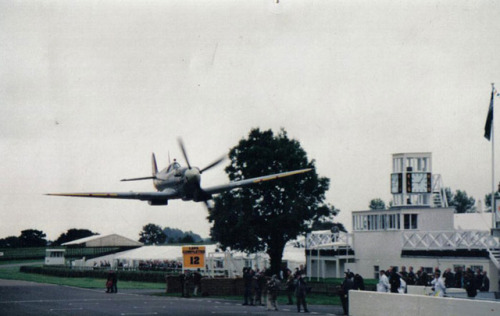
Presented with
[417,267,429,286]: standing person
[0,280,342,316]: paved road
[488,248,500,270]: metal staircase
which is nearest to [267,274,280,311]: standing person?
[0,280,342,316]: paved road

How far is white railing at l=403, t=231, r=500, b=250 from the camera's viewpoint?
170 ft

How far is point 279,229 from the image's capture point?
208ft

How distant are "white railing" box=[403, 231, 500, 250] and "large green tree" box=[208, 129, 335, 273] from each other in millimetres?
10471

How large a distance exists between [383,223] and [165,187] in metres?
28.0

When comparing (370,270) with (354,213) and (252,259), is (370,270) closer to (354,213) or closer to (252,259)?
(354,213)

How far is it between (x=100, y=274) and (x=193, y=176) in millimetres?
41744

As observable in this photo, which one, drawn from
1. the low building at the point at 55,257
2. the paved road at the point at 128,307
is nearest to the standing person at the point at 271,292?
the paved road at the point at 128,307

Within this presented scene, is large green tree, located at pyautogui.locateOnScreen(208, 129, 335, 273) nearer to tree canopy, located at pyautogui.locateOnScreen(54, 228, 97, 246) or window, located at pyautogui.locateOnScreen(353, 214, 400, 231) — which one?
window, located at pyautogui.locateOnScreen(353, 214, 400, 231)

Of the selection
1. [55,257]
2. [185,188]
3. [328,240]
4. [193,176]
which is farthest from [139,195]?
[55,257]

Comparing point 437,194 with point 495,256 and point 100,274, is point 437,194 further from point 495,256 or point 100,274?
point 100,274

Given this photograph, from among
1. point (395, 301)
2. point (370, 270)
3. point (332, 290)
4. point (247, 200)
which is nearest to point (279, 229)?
point (247, 200)

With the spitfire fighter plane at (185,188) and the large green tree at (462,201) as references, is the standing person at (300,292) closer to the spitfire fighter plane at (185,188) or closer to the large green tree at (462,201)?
the spitfire fighter plane at (185,188)

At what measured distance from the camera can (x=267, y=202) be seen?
65438 mm

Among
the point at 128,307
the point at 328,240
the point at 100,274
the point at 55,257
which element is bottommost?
the point at 128,307
